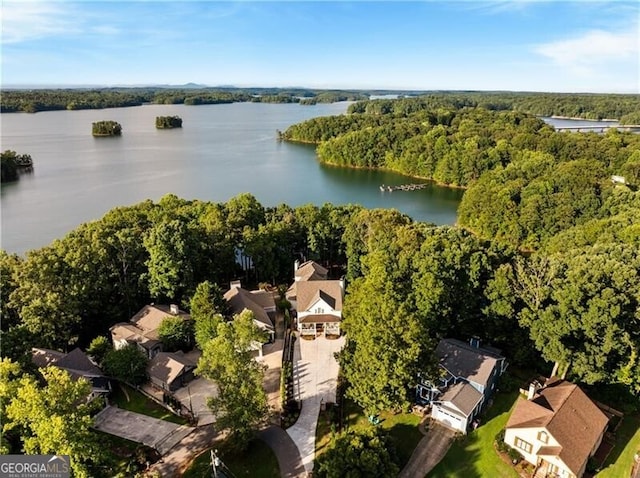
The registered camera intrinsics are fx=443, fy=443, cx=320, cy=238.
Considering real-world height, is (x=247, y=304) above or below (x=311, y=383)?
above

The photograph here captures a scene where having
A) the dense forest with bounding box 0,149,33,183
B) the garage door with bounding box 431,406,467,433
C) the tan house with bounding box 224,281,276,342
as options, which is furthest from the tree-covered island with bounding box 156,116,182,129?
the garage door with bounding box 431,406,467,433

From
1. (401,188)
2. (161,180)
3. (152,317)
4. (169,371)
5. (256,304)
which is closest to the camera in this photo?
(169,371)

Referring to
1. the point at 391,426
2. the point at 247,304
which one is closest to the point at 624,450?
the point at 391,426

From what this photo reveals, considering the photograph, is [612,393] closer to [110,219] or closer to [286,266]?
[286,266]

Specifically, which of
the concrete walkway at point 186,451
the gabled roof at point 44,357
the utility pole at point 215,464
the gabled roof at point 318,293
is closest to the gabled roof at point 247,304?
the gabled roof at point 318,293

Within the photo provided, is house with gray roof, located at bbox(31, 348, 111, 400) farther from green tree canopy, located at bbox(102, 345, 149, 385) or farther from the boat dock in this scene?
the boat dock

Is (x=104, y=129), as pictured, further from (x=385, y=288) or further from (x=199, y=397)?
(x=385, y=288)

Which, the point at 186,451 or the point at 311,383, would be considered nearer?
the point at 186,451
